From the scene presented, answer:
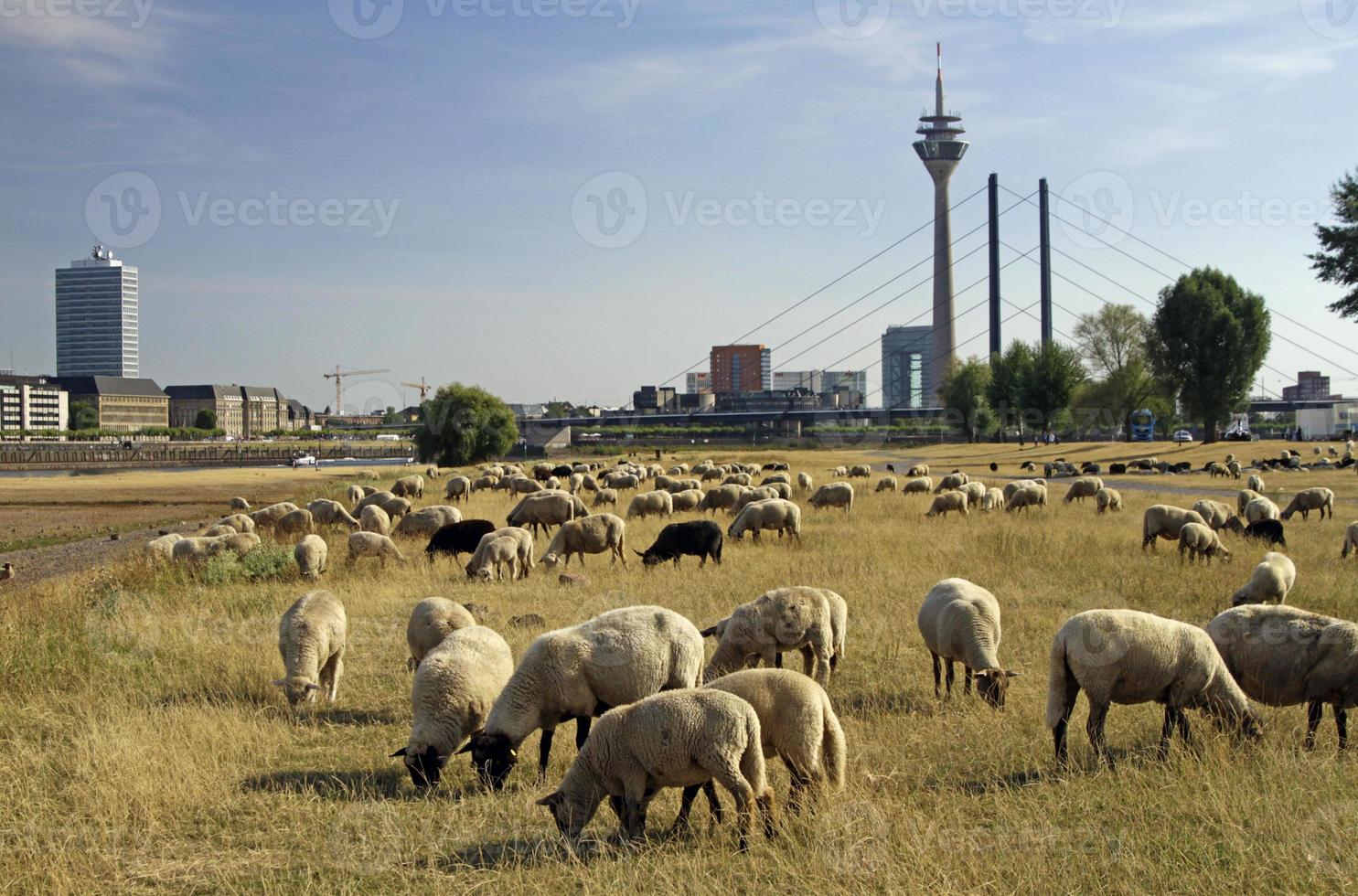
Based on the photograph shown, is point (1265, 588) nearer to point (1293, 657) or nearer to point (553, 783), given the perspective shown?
point (1293, 657)

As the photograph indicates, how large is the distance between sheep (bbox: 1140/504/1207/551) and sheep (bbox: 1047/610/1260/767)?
41.5ft

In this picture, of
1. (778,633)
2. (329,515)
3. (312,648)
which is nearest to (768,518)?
(778,633)

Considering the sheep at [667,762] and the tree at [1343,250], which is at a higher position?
the tree at [1343,250]

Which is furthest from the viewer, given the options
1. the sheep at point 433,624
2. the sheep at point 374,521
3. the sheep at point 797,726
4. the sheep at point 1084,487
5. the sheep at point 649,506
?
the sheep at point 1084,487

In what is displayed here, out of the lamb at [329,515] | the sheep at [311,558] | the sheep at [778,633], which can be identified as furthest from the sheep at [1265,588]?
the lamb at [329,515]

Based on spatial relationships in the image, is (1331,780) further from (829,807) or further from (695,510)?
(695,510)

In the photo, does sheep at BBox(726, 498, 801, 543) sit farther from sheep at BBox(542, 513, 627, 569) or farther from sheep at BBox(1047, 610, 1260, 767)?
sheep at BBox(1047, 610, 1260, 767)

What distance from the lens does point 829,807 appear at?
22.1 ft

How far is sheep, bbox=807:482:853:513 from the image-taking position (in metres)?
31.4

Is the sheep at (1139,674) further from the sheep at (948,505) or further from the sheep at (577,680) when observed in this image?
the sheep at (948,505)

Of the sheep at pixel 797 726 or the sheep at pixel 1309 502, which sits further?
the sheep at pixel 1309 502

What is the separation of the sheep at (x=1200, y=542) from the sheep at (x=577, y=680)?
13.5 meters

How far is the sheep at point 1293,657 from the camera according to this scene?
826 centimetres

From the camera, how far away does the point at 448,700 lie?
331 inches
